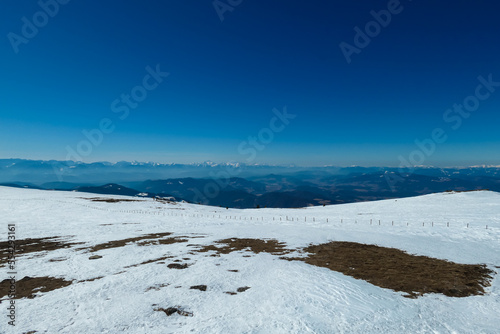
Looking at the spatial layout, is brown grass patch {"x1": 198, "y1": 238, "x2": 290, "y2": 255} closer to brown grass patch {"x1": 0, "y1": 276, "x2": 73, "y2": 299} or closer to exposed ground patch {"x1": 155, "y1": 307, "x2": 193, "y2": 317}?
exposed ground patch {"x1": 155, "y1": 307, "x2": 193, "y2": 317}

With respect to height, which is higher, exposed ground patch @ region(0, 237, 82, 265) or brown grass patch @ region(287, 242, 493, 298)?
exposed ground patch @ region(0, 237, 82, 265)

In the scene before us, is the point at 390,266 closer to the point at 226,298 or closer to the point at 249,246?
the point at 249,246

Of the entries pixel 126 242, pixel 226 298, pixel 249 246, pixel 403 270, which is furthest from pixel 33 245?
pixel 403 270

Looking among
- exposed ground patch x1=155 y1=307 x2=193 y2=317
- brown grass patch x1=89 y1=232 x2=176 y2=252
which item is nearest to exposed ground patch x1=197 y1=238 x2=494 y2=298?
brown grass patch x1=89 y1=232 x2=176 y2=252

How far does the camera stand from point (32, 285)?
15.1 m

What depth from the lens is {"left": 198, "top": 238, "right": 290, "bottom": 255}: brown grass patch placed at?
23312mm

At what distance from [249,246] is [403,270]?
1493 centimetres

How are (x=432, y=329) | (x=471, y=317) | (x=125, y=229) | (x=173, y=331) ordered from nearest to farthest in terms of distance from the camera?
(x=173, y=331), (x=432, y=329), (x=471, y=317), (x=125, y=229)

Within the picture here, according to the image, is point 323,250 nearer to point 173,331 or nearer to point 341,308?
point 341,308

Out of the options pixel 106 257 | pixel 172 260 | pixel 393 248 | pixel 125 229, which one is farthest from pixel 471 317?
pixel 125 229

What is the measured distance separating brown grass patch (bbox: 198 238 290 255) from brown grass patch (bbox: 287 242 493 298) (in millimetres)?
3307

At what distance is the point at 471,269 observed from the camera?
19.0 meters

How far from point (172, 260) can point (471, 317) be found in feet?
68.4

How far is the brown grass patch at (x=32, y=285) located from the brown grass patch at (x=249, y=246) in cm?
1152
